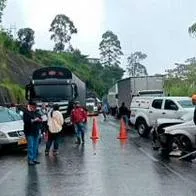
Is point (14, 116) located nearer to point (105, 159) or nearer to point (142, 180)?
point (105, 159)

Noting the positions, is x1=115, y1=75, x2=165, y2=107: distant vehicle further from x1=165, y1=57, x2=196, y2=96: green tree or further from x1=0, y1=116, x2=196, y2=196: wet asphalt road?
x1=165, y1=57, x2=196, y2=96: green tree

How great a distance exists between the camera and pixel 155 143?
66.8 feet

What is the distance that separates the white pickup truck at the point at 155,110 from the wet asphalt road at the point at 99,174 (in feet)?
22.8

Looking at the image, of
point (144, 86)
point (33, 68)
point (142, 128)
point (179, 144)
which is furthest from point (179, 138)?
point (33, 68)

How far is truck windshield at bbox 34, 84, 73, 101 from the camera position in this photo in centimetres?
3153

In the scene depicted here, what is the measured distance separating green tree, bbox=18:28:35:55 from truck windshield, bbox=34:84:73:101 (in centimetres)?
5806

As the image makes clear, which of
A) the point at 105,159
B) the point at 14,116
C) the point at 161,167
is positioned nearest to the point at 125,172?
the point at 161,167

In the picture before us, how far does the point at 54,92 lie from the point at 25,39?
5923 centimetres

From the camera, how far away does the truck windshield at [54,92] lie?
31531 millimetres

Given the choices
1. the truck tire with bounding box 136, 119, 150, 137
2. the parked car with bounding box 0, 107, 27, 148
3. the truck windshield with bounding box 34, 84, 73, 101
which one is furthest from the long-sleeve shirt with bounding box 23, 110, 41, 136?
the truck windshield with bounding box 34, 84, 73, 101

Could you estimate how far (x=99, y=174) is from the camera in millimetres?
14125

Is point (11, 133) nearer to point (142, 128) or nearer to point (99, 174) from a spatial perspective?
point (99, 174)

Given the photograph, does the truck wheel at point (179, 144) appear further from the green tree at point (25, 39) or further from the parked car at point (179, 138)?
the green tree at point (25, 39)

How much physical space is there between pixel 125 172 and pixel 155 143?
6.08 m
